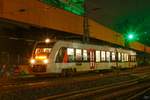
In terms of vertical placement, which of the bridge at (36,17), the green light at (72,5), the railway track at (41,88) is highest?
the green light at (72,5)

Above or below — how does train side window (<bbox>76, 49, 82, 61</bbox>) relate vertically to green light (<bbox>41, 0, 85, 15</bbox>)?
below

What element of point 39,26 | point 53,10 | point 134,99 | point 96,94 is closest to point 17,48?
point 39,26

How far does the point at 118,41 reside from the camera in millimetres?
73938

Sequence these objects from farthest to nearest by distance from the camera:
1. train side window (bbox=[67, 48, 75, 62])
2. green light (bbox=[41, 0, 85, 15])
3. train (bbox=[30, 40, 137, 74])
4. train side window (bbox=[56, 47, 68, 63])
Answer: green light (bbox=[41, 0, 85, 15]) → train side window (bbox=[67, 48, 75, 62]) → train side window (bbox=[56, 47, 68, 63]) → train (bbox=[30, 40, 137, 74])

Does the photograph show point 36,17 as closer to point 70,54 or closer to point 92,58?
point 92,58

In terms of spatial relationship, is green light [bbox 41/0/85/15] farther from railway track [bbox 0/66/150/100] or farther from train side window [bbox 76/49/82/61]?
railway track [bbox 0/66/150/100]

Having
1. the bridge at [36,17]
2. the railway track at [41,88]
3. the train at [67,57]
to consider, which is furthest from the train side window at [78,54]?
the railway track at [41,88]

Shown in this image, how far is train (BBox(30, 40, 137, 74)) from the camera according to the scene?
27.9 meters

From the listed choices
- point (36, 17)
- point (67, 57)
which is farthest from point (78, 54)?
point (36, 17)

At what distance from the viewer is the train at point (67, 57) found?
27.9m

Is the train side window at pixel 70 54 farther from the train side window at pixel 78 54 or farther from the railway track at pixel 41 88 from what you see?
the railway track at pixel 41 88

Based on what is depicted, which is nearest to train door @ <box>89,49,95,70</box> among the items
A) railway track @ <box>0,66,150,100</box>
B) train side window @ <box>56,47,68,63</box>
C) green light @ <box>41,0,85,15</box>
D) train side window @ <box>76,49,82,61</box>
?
train side window @ <box>76,49,82,61</box>

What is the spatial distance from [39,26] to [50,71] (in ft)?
36.0

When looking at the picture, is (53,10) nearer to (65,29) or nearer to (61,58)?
(65,29)
